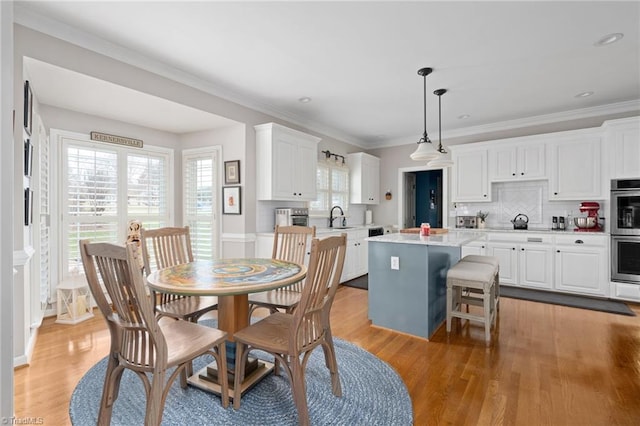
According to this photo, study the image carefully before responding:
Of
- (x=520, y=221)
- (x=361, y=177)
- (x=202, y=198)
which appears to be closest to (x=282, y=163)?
(x=202, y=198)

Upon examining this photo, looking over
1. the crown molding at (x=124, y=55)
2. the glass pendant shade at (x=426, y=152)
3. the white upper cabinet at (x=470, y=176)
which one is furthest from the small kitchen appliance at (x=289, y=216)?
the white upper cabinet at (x=470, y=176)

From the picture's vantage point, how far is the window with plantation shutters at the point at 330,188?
5.54 meters

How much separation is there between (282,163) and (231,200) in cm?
86

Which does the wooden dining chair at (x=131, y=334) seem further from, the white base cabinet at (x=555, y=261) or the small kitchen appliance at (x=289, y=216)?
the white base cabinet at (x=555, y=261)

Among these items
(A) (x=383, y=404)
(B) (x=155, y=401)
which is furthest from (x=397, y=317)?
(B) (x=155, y=401)

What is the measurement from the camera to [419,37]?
264cm

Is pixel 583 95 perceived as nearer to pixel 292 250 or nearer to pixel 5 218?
pixel 292 250

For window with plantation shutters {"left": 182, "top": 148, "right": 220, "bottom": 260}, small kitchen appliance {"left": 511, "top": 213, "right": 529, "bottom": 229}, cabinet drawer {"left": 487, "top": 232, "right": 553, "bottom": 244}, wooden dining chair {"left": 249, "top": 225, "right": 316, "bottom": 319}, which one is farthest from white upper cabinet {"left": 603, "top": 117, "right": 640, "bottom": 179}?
window with plantation shutters {"left": 182, "top": 148, "right": 220, "bottom": 260}

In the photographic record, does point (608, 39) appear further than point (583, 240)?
No

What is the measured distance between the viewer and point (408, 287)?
306cm

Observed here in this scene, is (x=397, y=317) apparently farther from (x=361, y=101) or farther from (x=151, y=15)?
(x=151, y=15)

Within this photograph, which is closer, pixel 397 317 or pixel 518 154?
pixel 397 317

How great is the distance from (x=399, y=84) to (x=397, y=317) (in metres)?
2.59

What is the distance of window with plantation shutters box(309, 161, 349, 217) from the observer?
5.54 m
